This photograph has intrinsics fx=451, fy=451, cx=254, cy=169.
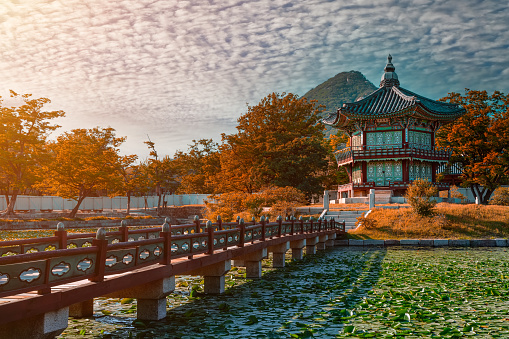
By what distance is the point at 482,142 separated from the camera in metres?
45.3

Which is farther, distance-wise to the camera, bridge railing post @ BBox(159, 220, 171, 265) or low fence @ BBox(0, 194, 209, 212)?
low fence @ BBox(0, 194, 209, 212)

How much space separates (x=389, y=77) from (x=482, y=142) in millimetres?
13120

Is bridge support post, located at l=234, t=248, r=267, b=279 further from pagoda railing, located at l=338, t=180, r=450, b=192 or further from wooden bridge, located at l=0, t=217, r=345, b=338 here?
pagoda railing, located at l=338, t=180, r=450, b=192

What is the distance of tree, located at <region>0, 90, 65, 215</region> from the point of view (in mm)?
41969

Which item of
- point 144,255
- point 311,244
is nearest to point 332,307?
point 144,255

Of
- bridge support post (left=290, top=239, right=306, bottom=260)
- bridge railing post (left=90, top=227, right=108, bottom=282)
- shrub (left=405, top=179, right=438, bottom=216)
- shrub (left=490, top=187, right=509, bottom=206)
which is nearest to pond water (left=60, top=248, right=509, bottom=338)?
bridge railing post (left=90, top=227, right=108, bottom=282)

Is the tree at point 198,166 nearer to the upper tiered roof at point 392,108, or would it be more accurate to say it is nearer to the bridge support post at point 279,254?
the upper tiered roof at point 392,108

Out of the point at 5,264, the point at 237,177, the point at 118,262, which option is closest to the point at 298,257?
the point at 118,262

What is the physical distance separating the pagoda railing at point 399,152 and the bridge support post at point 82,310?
39894mm

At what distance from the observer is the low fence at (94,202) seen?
5594 cm

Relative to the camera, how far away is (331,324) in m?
9.09

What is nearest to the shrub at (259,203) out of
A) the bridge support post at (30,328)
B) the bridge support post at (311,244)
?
the bridge support post at (311,244)

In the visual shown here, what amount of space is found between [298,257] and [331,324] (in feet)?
40.0

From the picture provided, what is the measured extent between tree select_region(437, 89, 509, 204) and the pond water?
31073mm
